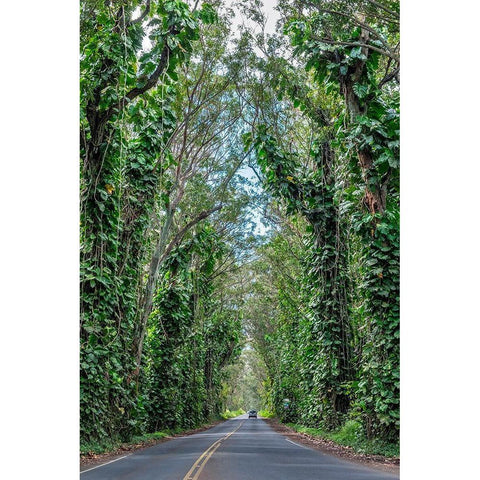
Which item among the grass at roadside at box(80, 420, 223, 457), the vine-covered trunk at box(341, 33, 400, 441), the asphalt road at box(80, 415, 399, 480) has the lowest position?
the grass at roadside at box(80, 420, 223, 457)

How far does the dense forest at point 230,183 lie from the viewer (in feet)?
31.5

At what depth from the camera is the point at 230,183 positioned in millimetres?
17594

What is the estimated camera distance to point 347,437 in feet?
39.5

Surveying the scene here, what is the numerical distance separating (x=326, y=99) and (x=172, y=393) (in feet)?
39.6

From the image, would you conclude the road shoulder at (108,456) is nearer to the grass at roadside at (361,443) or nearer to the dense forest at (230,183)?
the dense forest at (230,183)

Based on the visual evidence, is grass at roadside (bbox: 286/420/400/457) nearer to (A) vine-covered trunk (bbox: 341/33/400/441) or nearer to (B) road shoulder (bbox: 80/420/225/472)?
(A) vine-covered trunk (bbox: 341/33/400/441)

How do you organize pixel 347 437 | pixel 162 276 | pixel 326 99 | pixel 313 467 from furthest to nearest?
1. pixel 162 276
2. pixel 326 99
3. pixel 347 437
4. pixel 313 467

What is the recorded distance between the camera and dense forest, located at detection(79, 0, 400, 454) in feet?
31.5

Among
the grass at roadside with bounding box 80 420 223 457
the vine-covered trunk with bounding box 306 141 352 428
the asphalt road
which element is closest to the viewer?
the asphalt road

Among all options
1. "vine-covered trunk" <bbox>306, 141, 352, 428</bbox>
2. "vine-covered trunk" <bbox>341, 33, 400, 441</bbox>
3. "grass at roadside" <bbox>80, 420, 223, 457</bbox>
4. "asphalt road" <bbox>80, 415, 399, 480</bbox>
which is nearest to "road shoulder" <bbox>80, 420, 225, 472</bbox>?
"grass at roadside" <bbox>80, 420, 223, 457</bbox>
